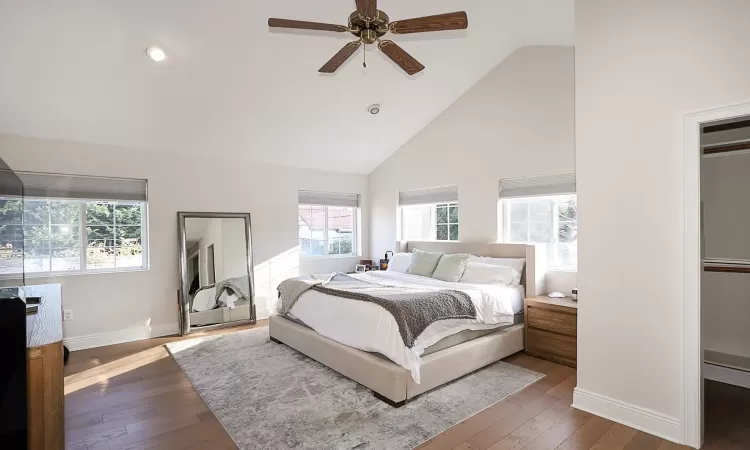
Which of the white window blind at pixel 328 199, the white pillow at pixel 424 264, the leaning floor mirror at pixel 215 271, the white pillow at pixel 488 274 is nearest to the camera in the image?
the white pillow at pixel 488 274

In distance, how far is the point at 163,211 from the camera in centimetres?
462

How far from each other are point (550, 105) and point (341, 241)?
373cm

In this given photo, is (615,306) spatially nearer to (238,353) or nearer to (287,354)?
(287,354)

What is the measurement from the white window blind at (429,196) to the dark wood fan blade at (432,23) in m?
3.06

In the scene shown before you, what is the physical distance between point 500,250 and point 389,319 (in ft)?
7.32

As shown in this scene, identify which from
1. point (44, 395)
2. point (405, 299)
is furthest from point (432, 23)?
point (44, 395)

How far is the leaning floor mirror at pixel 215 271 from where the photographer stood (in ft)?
15.5

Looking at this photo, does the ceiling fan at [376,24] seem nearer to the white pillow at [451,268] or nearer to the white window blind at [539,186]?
the white window blind at [539,186]

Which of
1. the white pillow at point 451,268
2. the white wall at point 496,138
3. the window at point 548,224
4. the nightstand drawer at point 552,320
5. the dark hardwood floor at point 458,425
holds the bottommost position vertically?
the dark hardwood floor at point 458,425

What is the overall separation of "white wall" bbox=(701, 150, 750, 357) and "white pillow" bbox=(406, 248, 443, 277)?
250 centimetres

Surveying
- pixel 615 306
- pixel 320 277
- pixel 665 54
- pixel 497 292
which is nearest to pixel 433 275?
pixel 497 292

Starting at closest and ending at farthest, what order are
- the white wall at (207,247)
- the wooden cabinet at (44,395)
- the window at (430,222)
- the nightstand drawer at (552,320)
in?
the wooden cabinet at (44,395)
the nightstand drawer at (552,320)
the white wall at (207,247)
the window at (430,222)

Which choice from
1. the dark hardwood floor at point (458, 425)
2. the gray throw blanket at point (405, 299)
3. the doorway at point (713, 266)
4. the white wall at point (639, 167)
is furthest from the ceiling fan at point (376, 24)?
the dark hardwood floor at point (458, 425)

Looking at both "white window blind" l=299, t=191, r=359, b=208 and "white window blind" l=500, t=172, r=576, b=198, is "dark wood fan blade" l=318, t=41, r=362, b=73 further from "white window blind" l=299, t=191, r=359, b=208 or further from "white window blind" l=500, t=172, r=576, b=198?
"white window blind" l=299, t=191, r=359, b=208
